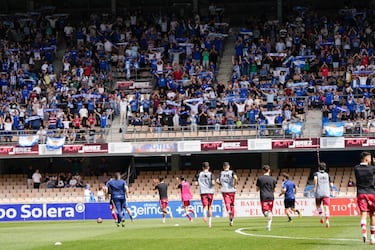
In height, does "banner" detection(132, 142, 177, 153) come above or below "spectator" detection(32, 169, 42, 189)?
above

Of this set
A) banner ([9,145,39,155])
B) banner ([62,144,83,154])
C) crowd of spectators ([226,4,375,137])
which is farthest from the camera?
banner ([9,145,39,155])

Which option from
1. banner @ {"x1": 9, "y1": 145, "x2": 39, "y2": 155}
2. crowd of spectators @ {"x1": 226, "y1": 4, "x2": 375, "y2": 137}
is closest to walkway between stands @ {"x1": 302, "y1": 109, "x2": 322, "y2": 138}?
crowd of spectators @ {"x1": 226, "y1": 4, "x2": 375, "y2": 137}

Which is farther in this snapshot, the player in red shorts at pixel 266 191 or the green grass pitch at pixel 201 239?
the player in red shorts at pixel 266 191

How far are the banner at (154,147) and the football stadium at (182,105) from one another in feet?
0.25

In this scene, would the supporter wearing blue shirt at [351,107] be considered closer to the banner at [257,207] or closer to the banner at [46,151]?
the banner at [257,207]

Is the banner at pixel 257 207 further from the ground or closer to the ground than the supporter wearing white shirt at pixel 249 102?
closer to the ground

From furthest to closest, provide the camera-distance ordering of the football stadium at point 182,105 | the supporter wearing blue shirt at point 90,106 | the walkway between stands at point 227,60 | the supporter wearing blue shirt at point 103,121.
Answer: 1. the walkway between stands at point 227,60
2. the supporter wearing blue shirt at point 90,106
3. the supporter wearing blue shirt at point 103,121
4. the football stadium at point 182,105

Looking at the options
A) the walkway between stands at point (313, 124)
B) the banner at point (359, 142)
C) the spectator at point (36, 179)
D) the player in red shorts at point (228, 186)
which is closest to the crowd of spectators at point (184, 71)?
the walkway between stands at point (313, 124)

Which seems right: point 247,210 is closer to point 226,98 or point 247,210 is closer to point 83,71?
point 226,98

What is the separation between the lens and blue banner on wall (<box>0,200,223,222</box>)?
143 feet

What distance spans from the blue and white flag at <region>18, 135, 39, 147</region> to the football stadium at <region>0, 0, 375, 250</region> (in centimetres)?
8

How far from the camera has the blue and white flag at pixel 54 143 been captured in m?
50.0

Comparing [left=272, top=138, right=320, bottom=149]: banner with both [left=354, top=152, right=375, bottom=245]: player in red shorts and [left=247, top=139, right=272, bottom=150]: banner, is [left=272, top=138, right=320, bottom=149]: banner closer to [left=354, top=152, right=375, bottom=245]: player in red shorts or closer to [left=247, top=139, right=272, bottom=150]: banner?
[left=247, top=139, right=272, bottom=150]: banner

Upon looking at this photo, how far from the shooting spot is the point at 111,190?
100 ft
